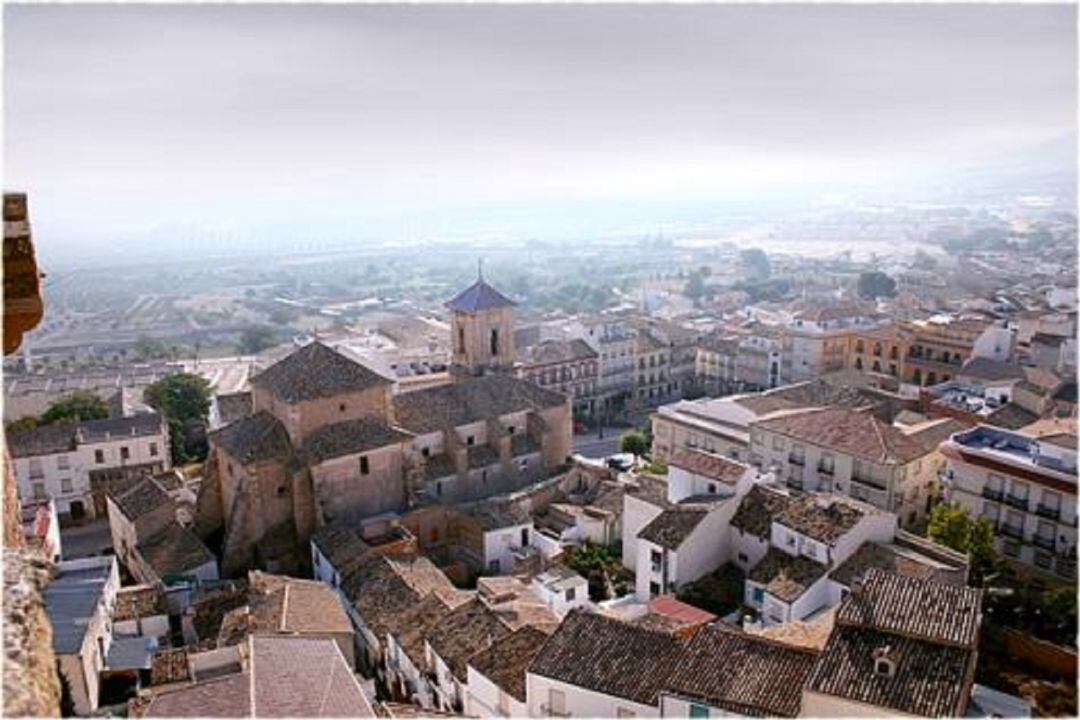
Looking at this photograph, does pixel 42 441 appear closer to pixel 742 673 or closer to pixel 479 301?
pixel 479 301

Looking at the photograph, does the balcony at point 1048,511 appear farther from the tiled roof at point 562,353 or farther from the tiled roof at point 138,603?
the tiled roof at point 562,353

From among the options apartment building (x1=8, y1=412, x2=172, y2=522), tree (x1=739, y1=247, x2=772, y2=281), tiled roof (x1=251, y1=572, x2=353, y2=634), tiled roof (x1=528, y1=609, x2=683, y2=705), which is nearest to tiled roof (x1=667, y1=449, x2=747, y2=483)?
tiled roof (x1=528, y1=609, x2=683, y2=705)

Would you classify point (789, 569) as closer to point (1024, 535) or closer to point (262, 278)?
point (1024, 535)

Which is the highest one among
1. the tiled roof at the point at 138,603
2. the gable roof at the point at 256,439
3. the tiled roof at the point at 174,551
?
the gable roof at the point at 256,439

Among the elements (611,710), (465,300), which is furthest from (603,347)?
(611,710)

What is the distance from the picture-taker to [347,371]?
78.0 feet

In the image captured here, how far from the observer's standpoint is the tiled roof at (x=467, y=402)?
25984 millimetres

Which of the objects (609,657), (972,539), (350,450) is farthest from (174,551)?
(972,539)

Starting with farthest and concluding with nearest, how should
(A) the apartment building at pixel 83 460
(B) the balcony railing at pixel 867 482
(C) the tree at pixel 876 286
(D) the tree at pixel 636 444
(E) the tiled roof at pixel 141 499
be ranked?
1. (C) the tree at pixel 876 286
2. (D) the tree at pixel 636 444
3. (A) the apartment building at pixel 83 460
4. (B) the balcony railing at pixel 867 482
5. (E) the tiled roof at pixel 141 499

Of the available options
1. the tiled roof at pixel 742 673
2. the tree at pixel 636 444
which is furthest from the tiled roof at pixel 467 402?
the tiled roof at pixel 742 673

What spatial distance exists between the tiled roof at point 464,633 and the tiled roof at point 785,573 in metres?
5.65

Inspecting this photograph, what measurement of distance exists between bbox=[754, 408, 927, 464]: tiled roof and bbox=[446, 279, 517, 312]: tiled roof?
9978mm

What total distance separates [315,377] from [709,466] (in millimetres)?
10368

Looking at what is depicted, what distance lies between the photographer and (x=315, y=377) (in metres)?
23.3
